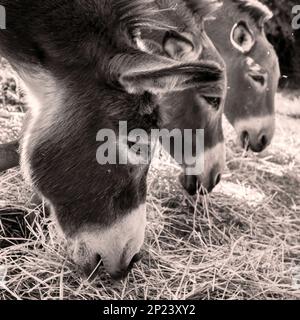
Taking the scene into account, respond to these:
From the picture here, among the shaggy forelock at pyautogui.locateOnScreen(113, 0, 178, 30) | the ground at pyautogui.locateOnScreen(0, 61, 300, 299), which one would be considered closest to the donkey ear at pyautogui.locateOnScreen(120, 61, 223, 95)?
the shaggy forelock at pyautogui.locateOnScreen(113, 0, 178, 30)

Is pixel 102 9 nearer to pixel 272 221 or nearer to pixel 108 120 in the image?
pixel 108 120

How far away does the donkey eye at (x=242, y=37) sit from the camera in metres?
1.80

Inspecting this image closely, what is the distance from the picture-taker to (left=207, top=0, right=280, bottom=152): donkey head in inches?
71.2

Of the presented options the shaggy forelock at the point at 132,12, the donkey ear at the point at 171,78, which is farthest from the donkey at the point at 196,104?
the donkey ear at the point at 171,78

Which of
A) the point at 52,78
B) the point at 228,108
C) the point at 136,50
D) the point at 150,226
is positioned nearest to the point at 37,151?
the point at 52,78

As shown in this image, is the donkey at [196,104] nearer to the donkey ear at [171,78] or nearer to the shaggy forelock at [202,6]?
the shaggy forelock at [202,6]

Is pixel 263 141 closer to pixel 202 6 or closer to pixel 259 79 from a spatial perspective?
pixel 259 79

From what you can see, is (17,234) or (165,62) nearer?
(165,62)

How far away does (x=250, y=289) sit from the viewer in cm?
132

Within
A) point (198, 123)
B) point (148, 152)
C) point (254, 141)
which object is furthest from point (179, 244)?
point (254, 141)

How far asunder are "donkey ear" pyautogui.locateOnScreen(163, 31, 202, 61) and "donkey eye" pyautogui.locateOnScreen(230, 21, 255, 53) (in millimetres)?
335

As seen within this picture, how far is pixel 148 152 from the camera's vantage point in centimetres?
100

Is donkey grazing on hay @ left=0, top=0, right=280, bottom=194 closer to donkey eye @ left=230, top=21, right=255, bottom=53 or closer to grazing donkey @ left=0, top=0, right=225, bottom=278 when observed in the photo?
donkey eye @ left=230, top=21, right=255, bottom=53
